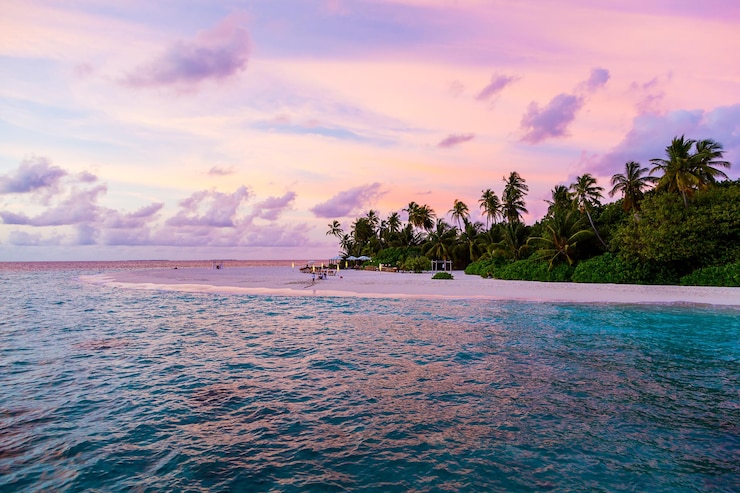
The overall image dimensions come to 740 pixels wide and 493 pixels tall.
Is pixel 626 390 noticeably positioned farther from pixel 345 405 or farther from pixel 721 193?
pixel 721 193

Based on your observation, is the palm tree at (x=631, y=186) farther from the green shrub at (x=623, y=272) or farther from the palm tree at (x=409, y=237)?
the palm tree at (x=409, y=237)

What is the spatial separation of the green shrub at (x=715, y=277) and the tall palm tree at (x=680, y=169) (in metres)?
5.39

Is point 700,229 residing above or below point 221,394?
above

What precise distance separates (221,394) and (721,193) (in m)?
39.2

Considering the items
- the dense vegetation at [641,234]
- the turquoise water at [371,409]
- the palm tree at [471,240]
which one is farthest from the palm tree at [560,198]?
the turquoise water at [371,409]

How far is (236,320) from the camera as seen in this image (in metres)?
20.5

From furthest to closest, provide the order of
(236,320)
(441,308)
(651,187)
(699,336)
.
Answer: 1. (651,187)
2. (441,308)
3. (236,320)
4. (699,336)

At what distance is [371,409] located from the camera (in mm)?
8586

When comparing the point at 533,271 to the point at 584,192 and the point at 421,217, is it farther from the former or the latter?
the point at 421,217

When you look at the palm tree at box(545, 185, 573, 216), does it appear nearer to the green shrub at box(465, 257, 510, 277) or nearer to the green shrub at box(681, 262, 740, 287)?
the green shrub at box(465, 257, 510, 277)

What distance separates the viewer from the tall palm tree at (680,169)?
110ft

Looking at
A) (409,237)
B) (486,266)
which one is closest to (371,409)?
(486,266)

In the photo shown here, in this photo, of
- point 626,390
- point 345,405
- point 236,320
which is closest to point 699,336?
point 626,390

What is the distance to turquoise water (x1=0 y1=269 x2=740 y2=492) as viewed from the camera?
6.02 m
